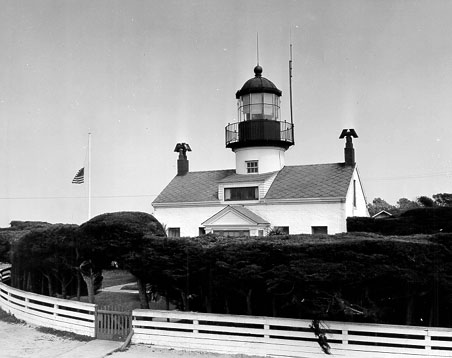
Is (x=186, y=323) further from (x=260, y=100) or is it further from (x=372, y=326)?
(x=260, y=100)

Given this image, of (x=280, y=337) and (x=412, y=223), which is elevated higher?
(x=412, y=223)

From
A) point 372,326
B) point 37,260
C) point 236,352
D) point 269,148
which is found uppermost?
point 269,148

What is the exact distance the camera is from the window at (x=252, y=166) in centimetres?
3238

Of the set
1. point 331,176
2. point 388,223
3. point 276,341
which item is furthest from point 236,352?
point 331,176

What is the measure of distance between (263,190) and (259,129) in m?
4.05

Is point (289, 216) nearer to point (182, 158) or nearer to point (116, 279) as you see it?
point (116, 279)

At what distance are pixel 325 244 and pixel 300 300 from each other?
1435 mm

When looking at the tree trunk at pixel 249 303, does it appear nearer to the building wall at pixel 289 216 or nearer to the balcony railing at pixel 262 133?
the building wall at pixel 289 216

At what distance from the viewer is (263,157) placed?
106ft

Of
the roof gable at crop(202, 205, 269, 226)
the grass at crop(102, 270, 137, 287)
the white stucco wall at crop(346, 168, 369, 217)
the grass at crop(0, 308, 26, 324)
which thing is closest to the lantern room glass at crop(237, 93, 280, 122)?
the roof gable at crop(202, 205, 269, 226)

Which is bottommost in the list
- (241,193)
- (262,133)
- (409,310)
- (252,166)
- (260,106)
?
(409,310)

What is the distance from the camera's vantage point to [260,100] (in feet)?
105

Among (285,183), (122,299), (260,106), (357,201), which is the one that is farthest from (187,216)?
(122,299)

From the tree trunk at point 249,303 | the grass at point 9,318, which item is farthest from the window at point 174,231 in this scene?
the tree trunk at point 249,303
